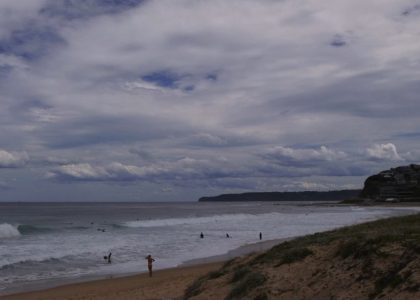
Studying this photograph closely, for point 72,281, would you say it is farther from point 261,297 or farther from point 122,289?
point 261,297

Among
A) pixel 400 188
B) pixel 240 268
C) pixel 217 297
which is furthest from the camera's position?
pixel 400 188

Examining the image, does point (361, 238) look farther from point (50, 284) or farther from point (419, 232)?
point (50, 284)

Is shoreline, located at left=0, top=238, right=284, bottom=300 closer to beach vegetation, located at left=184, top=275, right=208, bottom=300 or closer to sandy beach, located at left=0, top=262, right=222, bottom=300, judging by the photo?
sandy beach, located at left=0, top=262, right=222, bottom=300

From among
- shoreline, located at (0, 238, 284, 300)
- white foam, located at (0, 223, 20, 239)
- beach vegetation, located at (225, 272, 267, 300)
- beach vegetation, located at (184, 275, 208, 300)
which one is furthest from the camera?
white foam, located at (0, 223, 20, 239)

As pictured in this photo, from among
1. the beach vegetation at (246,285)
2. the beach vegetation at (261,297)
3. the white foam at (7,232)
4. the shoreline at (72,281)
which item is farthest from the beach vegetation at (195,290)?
the white foam at (7,232)

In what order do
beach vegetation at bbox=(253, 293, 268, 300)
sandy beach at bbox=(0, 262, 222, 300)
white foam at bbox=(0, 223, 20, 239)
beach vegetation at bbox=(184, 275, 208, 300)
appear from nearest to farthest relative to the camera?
beach vegetation at bbox=(253, 293, 268, 300), beach vegetation at bbox=(184, 275, 208, 300), sandy beach at bbox=(0, 262, 222, 300), white foam at bbox=(0, 223, 20, 239)

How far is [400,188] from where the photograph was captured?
A: 146500mm

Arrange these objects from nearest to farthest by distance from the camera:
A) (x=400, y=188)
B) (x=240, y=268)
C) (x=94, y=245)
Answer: (x=240, y=268), (x=94, y=245), (x=400, y=188)

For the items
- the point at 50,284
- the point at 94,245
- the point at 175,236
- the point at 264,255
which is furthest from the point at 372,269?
the point at 175,236

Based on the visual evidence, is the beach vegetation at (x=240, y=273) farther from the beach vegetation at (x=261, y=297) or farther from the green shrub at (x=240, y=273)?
the beach vegetation at (x=261, y=297)

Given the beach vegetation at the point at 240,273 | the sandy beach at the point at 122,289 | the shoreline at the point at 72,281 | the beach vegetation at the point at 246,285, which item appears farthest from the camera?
the shoreline at the point at 72,281

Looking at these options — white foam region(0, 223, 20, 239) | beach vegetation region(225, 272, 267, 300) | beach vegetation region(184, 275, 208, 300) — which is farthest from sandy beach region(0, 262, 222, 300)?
white foam region(0, 223, 20, 239)

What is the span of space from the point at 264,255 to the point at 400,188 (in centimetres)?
14205

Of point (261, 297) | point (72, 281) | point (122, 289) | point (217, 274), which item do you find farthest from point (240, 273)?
point (72, 281)
